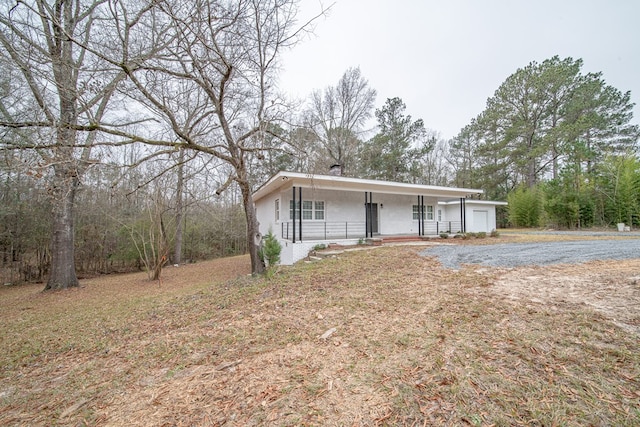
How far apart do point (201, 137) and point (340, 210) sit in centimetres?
677

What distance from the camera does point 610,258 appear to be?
5.40m

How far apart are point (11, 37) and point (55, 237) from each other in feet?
19.9

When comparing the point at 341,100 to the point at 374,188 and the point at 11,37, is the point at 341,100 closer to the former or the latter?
the point at 374,188

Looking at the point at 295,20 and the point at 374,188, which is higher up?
the point at 295,20

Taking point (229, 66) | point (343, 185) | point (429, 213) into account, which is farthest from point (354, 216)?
point (229, 66)

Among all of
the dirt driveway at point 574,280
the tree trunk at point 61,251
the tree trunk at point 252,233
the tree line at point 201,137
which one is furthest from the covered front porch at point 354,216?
the tree trunk at point 61,251

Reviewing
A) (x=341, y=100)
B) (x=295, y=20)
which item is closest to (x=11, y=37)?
(x=295, y=20)

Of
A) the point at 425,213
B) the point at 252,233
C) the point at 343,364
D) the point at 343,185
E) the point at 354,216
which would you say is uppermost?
the point at 343,185

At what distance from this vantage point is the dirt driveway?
295cm

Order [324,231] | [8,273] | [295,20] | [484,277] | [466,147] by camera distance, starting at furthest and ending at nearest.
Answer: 1. [466,147]
2. [324,231]
3. [8,273]
4. [295,20]
5. [484,277]

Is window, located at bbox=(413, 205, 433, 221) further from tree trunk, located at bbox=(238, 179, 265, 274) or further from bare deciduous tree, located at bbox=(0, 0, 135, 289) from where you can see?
bare deciduous tree, located at bbox=(0, 0, 135, 289)

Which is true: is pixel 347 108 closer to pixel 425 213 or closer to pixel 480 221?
pixel 425 213

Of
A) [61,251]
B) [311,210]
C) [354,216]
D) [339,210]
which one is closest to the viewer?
[61,251]

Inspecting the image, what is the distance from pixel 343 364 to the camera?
2354 mm
